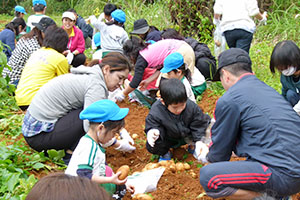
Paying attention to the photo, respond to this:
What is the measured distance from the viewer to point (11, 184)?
249cm

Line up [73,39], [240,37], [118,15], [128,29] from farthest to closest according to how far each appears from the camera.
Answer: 1. [128,29]
2. [73,39]
3. [118,15]
4. [240,37]

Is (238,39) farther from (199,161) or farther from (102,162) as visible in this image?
(102,162)

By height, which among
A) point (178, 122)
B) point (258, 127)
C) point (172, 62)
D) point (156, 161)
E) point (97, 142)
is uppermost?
point (258, 127)

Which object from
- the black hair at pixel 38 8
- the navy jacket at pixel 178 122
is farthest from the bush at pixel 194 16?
the navy jacket at pixel 178 122

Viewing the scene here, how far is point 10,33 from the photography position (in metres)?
6.01

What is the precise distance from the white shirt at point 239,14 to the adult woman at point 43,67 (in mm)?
2439

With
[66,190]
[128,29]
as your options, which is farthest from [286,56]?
[128,29]

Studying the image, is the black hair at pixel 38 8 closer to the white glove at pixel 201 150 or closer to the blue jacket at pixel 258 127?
the white glove at pixel 201 150

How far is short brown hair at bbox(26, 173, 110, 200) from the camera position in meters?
0.98

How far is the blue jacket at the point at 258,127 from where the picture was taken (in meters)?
2.09

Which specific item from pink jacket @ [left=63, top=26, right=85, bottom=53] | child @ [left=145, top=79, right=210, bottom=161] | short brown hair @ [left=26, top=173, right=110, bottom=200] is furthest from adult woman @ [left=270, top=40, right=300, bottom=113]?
pink jacket @ [left=63, top=26, right=85, bottom=53]

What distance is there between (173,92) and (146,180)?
31.7 inches

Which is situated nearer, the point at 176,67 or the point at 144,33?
the point at 176,67

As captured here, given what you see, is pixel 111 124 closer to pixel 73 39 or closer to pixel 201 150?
pixel 201 150
